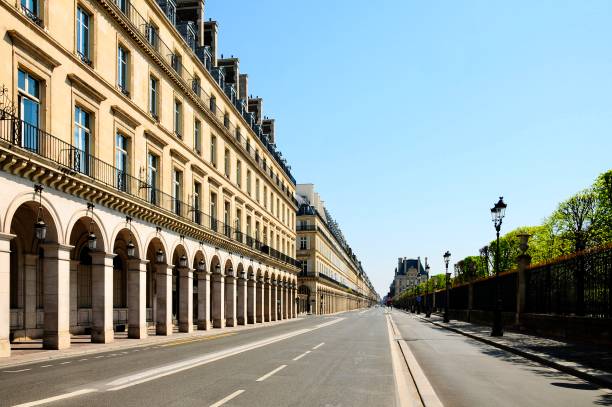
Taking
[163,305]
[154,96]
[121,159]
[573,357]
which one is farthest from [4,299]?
[154,96]

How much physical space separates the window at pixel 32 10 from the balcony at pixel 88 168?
3637mm

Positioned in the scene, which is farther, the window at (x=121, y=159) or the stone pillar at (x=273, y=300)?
the stone pillar at (x=273, y=300)

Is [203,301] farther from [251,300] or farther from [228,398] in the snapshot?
[228,398]

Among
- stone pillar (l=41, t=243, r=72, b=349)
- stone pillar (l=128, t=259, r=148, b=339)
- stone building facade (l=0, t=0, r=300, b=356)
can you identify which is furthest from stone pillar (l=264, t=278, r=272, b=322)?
stone pillar (l=41, t=243, r=72, b=349)

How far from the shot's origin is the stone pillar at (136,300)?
87.7 ft

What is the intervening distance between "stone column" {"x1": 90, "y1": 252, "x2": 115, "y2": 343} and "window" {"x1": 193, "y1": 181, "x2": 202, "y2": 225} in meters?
12.4

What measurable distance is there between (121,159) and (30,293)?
6.74 meters

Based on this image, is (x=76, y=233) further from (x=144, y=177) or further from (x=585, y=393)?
(x=585, y=393)

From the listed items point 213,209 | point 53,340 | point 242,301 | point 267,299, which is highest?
point 213,209

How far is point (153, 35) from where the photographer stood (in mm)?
30734

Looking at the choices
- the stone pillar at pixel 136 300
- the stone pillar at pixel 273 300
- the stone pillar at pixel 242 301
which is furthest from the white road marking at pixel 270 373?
the stone pillar at pixel 273 300

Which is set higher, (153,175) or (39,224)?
(153,175)

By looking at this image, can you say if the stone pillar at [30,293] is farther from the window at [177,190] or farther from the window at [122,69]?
the window at [177,190]

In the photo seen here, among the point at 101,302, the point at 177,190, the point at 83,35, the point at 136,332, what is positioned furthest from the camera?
the point at 177,190
